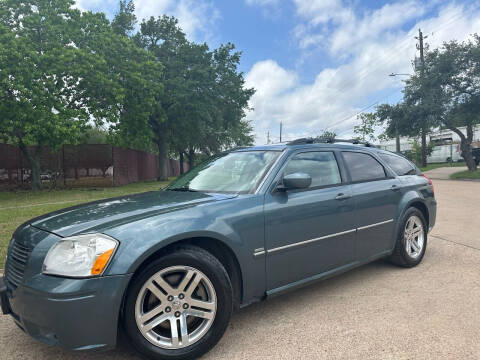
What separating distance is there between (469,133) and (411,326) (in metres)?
26.9

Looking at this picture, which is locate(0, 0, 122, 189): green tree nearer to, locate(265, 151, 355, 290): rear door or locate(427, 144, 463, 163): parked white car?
locate(265, 151, 355, 290): rear door

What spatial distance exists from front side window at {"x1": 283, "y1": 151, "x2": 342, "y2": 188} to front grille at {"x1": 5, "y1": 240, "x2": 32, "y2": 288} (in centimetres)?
214

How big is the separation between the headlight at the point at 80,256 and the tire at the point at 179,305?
0.26 metres

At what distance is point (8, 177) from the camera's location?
18344 millimetres

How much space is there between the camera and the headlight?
2.13 meters

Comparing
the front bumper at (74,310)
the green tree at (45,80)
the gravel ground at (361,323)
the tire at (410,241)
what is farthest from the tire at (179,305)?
the green tree at (45,80)

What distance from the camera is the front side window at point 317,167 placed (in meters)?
3.38

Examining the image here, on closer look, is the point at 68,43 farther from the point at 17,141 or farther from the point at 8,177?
the point at 8,177

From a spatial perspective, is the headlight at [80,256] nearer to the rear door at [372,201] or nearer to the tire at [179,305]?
the tire at [179,305]

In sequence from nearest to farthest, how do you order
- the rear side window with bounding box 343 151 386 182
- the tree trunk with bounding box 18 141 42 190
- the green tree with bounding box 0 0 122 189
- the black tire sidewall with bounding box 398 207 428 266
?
the rear side window with bounding box 343 151 386 182 < the black tire sidewall with bounding box 398 207 428 266 < the green tree with bounding box 0 0 122 189 < the tree trunk with bounding box 18 141 42 190

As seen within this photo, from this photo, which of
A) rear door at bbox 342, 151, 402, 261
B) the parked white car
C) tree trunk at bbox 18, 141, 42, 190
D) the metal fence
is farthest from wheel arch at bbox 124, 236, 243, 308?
the parked white car

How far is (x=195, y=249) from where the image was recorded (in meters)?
2.53

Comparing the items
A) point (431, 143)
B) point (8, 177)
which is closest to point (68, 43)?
point (8, 177)

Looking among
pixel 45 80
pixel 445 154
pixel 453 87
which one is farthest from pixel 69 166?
pixel 445 154
